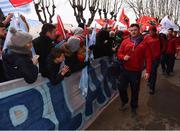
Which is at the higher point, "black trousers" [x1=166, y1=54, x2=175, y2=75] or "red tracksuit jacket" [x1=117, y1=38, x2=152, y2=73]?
"red tracksuit jacket" [x1=117, y1=38, x2=152, y2=73]

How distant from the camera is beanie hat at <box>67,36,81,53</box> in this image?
5832 millimetres

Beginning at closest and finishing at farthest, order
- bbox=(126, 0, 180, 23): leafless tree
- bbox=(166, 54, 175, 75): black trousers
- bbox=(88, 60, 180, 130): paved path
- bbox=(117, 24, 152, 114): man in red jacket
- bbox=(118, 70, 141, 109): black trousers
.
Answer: bbox=(88, 60, 180, 130): paved path < bbox=(117, 24, 152, 114): man in red jacket < bbox=(118, 70, 141, 109): black trousers < bbox=(166, 54, 175, 75): black trousers < bbox=(126, 0, 180, 23): leafless tree

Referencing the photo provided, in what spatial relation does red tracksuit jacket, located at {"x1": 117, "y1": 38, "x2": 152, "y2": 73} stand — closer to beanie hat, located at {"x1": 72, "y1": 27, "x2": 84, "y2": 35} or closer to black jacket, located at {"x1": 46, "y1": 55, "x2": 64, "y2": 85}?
beanie hat, located at {"x1": 72, "y1": 27, "x2": 84, "y2": 35}

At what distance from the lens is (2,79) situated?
15.8ft

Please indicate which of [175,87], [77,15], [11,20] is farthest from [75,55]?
[77,15]

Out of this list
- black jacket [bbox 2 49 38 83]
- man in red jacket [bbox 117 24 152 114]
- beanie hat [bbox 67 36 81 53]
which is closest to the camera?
black jacket [bbox 2 49 38 83]

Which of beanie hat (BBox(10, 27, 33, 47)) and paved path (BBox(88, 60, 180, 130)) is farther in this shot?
paved path (BBox(88, 60, 180, 130))

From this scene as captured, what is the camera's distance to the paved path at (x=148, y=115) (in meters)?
6.43

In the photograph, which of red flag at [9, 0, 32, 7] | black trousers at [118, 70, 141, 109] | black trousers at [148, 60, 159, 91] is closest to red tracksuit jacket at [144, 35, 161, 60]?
black trousers at [148, 60, 159, 91]

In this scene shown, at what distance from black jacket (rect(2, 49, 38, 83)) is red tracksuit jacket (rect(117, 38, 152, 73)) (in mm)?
2929

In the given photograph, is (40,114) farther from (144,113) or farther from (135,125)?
(144,113)

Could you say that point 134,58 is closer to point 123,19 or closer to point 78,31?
point 78,31

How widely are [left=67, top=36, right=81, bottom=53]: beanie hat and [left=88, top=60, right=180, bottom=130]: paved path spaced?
4.77 ft

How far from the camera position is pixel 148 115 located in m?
7.12
